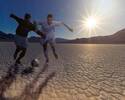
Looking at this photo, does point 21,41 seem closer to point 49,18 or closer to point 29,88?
point 49,18

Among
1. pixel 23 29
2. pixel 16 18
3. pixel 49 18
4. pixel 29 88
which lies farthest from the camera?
pixel 49 18

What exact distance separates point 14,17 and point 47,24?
1.81 metres

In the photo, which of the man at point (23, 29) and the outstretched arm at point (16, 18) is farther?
the man at point (23, 29)

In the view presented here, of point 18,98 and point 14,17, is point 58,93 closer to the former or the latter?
point 18,98

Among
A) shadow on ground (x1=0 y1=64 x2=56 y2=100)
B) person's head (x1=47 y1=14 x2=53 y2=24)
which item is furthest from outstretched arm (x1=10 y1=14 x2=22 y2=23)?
shadow on ground (x1=0 y1=64 x2=56 y2=100)

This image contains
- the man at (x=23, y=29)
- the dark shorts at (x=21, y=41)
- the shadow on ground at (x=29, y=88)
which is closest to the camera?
the shadow on ground at (x=29, y=88)

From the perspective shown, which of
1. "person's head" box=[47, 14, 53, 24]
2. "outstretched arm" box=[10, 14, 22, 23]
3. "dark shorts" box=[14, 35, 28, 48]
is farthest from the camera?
"person's head" box=[47, 14, 53, 24]

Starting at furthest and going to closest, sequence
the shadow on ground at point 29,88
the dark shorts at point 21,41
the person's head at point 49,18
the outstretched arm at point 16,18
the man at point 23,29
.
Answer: the person's head at point 49,18
the dark shorts at point 21,41
the man at point 23,29
the outstretched arm at point 16,18
the shadow on ground at point 29,88

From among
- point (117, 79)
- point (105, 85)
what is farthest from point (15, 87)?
point (117, 79)

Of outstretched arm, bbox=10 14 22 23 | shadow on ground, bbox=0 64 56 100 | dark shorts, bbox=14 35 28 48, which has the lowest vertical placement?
shadow on ground, bbox=0 64 56 100

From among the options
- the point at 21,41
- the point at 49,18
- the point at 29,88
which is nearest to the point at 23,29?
the point at 21,41

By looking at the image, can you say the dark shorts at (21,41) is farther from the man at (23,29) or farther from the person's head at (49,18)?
the person's head at (49,18)

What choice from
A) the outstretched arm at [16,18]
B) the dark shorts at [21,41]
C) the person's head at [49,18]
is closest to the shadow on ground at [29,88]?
the dark shorts at [21,41]

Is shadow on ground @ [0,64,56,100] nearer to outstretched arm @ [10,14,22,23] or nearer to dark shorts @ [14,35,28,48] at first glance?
dark shorts @ [14,35,28,48]
